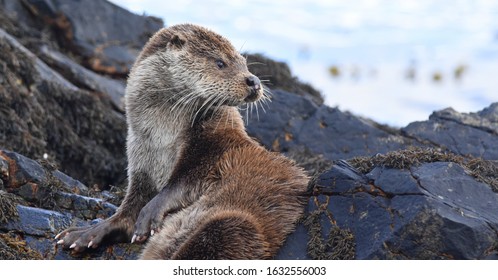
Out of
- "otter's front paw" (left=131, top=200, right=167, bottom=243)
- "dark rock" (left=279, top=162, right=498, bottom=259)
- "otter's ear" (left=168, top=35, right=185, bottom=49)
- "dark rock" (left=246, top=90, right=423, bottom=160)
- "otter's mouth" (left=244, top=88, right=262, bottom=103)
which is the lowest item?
"otter's front paw" (left=131, top=200, right=167, bottom=243)

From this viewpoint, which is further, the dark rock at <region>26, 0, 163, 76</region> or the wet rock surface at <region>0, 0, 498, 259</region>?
the dark rock at <region>26, 0, 163, 76</region>

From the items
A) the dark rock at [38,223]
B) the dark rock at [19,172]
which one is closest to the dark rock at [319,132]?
the dark rock at [19,172]

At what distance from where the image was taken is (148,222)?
18.9 ft

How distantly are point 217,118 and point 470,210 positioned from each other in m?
2.11

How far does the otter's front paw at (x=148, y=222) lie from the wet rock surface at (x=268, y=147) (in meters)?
0.21

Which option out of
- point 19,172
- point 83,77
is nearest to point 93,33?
point 83,77

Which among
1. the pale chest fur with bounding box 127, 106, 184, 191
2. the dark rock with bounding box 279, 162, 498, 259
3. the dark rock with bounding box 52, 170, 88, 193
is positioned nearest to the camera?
the dark rock with bounding box 279, 162, 498, 259

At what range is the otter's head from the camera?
20.5 feet

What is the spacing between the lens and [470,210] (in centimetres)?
501

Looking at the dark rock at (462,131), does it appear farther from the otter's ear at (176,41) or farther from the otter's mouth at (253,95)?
the otter's ear at (176,41)

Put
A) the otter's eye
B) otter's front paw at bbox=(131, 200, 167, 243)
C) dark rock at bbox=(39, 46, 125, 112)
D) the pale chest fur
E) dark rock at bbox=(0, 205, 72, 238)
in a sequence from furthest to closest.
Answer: dark rock at bbox=(39, 46, 125, 112) → the otter's eye → the pale chest fur → dark rock at bbox=(0, 205, 72, 238) → otter's front paw at bbox=(131, 200, 167, 243)

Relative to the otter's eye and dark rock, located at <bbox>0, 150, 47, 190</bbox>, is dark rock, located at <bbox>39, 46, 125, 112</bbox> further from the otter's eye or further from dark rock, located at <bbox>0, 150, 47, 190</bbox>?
the otter's eye

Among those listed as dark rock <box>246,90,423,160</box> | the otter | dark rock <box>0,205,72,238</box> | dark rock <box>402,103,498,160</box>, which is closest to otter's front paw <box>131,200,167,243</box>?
the otter

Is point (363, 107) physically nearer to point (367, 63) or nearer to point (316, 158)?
point (367, 63)
